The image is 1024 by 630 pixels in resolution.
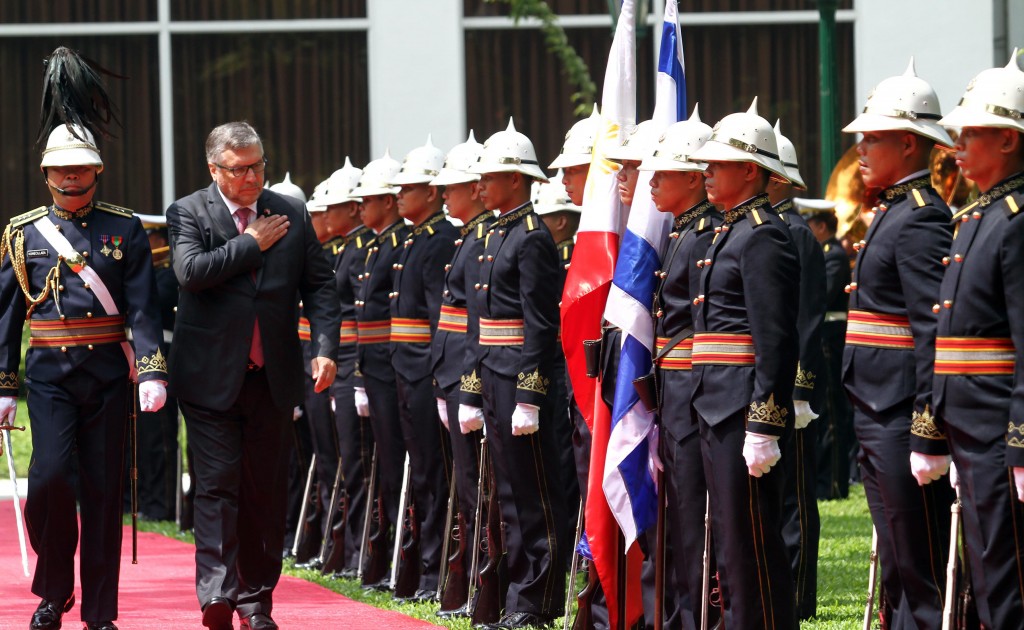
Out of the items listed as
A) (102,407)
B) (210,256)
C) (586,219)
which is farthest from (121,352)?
(586,219)

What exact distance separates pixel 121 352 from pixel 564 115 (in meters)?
12.2

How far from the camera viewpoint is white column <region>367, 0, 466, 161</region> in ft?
65.4

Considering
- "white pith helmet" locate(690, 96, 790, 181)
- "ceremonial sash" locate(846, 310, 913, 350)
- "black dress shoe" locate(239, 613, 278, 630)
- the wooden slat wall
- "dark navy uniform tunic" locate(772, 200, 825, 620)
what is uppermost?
the wooden slat wall

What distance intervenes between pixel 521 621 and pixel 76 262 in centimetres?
274

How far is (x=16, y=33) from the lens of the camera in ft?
65.7

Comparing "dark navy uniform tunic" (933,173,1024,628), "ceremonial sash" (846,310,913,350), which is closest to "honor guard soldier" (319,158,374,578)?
"ceremonial sash" (846,310,913,350)

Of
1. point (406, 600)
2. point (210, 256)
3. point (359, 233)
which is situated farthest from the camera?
point (359, 233)

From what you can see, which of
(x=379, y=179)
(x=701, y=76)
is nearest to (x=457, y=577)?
(x=379, y=179)

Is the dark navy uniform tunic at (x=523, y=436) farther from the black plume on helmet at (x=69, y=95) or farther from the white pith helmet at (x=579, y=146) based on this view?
the black plume on helmet at (x=69, y=95)

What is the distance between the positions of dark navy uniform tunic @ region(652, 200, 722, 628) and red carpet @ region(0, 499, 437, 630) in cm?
213

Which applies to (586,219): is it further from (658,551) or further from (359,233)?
(359,233)

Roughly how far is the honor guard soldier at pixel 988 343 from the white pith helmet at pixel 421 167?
5031mm

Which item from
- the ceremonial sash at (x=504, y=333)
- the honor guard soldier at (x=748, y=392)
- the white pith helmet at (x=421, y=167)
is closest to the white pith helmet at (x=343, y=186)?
the white pith helmet at (x=421, y=167)

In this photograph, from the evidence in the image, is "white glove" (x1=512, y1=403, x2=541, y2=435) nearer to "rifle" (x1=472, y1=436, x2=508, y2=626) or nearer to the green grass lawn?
"rifle" (x1=472, y1=436, x2=508, y2=626)
